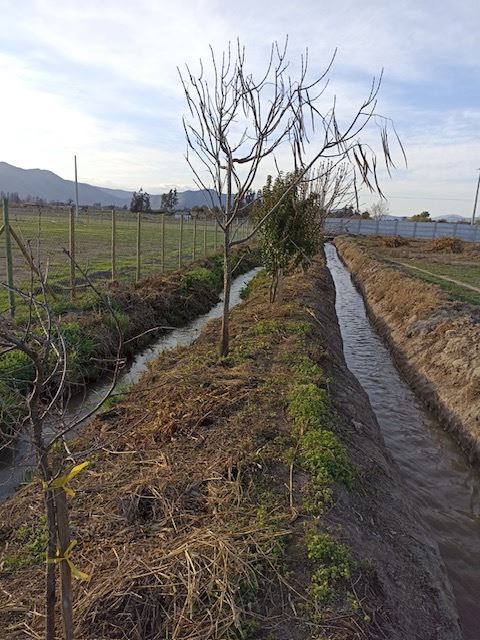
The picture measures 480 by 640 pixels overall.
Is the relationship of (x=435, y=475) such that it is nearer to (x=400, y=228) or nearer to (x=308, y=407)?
(x=308, y=407)

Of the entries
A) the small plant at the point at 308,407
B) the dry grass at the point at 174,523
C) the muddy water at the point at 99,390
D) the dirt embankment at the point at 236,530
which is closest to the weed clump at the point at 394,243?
the muddy water at the point at 99,390

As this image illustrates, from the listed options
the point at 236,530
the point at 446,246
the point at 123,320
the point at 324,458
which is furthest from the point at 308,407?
the point at 446,246

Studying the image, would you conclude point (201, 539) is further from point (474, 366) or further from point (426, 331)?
point (426, 331)

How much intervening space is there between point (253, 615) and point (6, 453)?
4637mm

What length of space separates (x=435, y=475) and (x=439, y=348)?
13.7 feet

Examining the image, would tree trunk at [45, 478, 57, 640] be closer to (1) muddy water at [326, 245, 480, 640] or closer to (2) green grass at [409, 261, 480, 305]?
(1) muddy water at [326, 245, 480, 640]

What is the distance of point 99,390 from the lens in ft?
28.8

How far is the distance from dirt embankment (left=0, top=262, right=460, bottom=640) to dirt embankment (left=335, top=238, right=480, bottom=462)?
2.24 metres

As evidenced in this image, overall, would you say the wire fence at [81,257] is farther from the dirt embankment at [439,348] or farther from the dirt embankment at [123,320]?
→ the dirt embankment at [439,348]

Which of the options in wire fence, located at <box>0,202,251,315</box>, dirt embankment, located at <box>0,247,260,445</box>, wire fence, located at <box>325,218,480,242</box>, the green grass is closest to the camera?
dirt embankment, located at <box>0,247,260,445</box>

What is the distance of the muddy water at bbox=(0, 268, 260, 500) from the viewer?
5613 mm

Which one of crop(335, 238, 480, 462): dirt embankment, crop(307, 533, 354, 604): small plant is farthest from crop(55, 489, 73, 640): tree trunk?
crop(335, 238, 480, 462): dirt embankment

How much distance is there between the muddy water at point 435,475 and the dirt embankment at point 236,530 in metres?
0.45

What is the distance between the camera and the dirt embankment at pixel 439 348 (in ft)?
26.9
